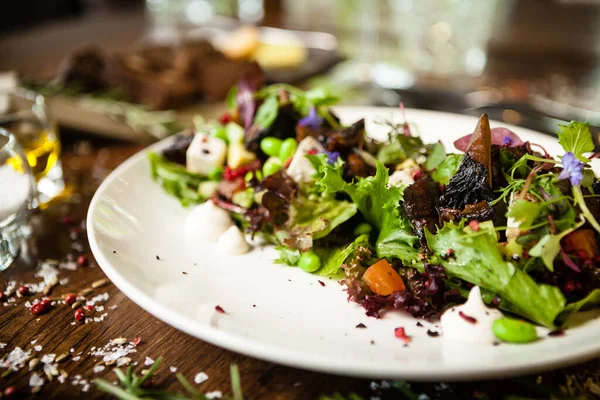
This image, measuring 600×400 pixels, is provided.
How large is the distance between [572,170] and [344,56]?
3.33 m

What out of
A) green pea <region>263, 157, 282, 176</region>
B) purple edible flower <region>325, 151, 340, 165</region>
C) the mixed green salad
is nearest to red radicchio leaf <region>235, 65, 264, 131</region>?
the mixed green salad

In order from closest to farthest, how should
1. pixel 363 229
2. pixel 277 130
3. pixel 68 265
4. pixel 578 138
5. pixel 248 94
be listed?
pixel 578 138
pixel 363 229
pixel 68 265
pixel 277 130
pixel 248 94

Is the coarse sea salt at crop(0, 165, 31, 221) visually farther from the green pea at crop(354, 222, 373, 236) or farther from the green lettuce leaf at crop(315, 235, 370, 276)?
the green pea at crop(354, 222, 373, 236)

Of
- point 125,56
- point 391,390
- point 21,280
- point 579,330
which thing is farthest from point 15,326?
point 125,56

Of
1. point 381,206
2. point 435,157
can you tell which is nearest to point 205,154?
point 381,206

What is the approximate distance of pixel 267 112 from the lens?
249 centimetres

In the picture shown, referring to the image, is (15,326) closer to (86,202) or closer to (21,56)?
(86,202)

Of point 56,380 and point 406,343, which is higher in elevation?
point 406,343

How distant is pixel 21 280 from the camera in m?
2.05

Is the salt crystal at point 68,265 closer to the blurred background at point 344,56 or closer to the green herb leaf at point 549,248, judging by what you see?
the blurred background at point 344,56

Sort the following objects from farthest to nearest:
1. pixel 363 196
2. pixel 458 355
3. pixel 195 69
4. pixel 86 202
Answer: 1. pixel 195 69
2. pixel 86 202
3. pixel 363 196
4. pixel 458 355

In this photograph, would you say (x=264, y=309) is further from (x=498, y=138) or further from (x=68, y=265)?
A: (x=498, y=138)

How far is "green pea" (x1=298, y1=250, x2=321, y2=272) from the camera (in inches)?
76.5

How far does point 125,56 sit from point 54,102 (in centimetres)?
86
